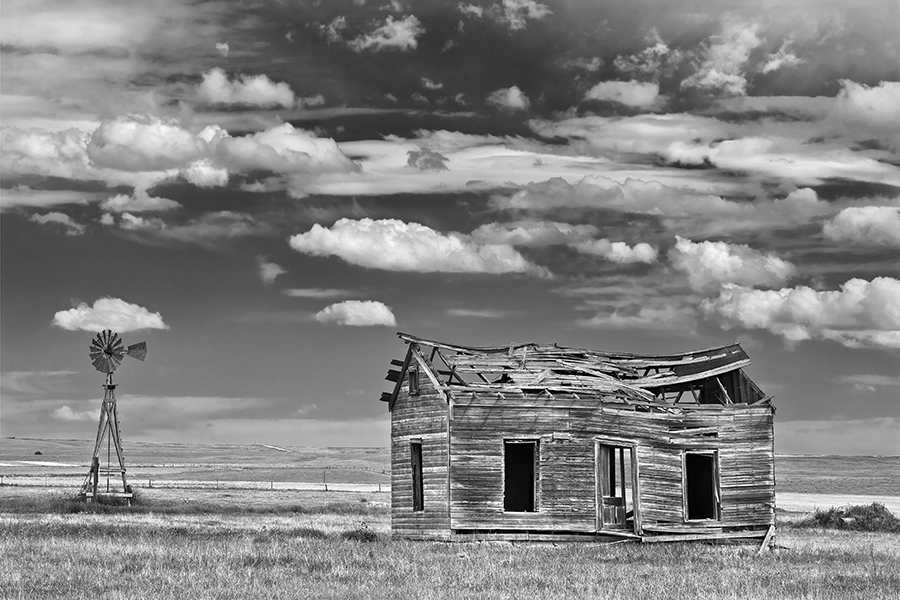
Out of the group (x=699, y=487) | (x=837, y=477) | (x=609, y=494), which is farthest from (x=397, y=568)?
(x=837, y=477)

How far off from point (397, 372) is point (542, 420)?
14.8 feet

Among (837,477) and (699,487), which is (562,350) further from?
(837,477)

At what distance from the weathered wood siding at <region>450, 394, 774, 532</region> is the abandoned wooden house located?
26 millimetres

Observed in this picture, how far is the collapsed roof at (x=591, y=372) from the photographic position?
2766 centimetres

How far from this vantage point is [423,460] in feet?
91.1

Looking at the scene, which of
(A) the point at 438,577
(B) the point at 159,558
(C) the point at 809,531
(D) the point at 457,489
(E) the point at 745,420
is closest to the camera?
(A) the point at 438,577

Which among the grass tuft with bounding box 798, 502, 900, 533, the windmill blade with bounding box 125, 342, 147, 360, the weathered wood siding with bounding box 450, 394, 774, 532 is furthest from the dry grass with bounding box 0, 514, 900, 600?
the windmill blade with bounding box 125, 342, 147, 360

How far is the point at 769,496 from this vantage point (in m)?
28.7

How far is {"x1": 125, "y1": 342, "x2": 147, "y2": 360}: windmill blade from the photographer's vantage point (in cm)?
4684

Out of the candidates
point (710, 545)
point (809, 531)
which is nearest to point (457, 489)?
point (710, 545)

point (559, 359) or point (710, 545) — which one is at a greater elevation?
point (559, 359)

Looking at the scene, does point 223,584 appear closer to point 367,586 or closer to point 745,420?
point 367,586

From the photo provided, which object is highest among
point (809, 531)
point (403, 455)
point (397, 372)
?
point (397, 372)

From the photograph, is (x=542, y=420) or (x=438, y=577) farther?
(x=542, y=420)
